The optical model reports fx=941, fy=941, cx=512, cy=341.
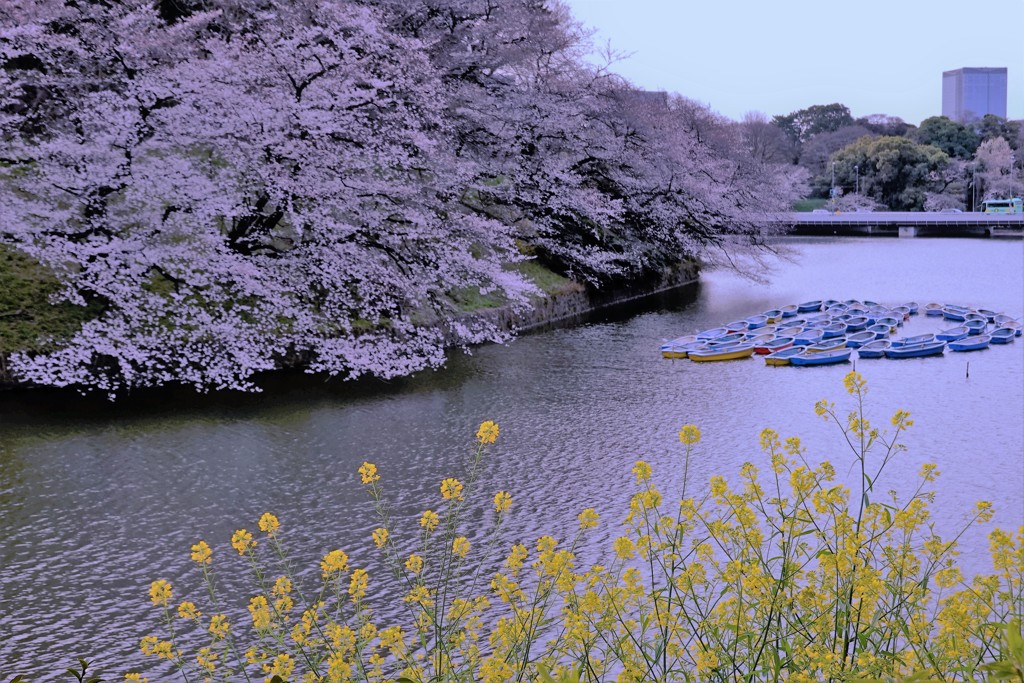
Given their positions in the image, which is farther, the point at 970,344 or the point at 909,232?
the point at 909,232

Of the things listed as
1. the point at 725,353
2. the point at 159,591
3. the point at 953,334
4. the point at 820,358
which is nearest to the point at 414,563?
the point at 159,591

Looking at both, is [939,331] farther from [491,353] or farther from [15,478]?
[15,478]

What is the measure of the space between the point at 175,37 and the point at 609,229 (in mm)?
16182

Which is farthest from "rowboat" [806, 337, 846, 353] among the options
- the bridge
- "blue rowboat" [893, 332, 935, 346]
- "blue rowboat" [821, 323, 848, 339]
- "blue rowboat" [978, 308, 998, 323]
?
the bridge

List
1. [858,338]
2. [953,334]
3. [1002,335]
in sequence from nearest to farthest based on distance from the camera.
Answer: [858,338]
[1002,335]
[953,334]

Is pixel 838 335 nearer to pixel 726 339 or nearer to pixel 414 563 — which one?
pixel 726 339

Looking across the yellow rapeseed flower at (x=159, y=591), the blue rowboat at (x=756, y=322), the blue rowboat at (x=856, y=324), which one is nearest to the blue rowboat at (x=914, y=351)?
the blue rowboat at (x=856, y=324)

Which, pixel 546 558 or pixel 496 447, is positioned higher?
pixel 546 558

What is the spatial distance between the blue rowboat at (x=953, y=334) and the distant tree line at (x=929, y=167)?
60761 millimetres

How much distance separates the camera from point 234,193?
59.4 feet

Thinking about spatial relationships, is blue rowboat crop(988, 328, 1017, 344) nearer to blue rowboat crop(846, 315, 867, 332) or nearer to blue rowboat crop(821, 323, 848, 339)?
blue rowboat crop(846, 315, 867, 332)

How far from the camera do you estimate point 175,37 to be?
19.0 metres

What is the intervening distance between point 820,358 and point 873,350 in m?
1.54

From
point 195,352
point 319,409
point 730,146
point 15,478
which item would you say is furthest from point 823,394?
point 730,146
